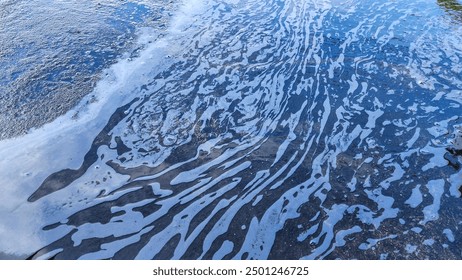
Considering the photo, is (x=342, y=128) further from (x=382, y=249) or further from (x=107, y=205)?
(x=107, y=205)

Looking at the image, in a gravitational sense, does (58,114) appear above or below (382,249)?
above

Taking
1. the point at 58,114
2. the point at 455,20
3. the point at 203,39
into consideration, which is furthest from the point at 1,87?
the point at 455,20

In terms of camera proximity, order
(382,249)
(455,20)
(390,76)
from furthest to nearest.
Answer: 1. (455,20)
2. (390,76)
3. (382,249)

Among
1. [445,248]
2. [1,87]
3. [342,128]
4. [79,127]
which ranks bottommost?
[445,248]

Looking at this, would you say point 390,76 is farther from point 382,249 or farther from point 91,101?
point 91,101

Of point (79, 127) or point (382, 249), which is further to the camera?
point (79, 127)

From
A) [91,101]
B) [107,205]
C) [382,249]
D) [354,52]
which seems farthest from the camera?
[354,52]

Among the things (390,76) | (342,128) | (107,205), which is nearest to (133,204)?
(107,205)
